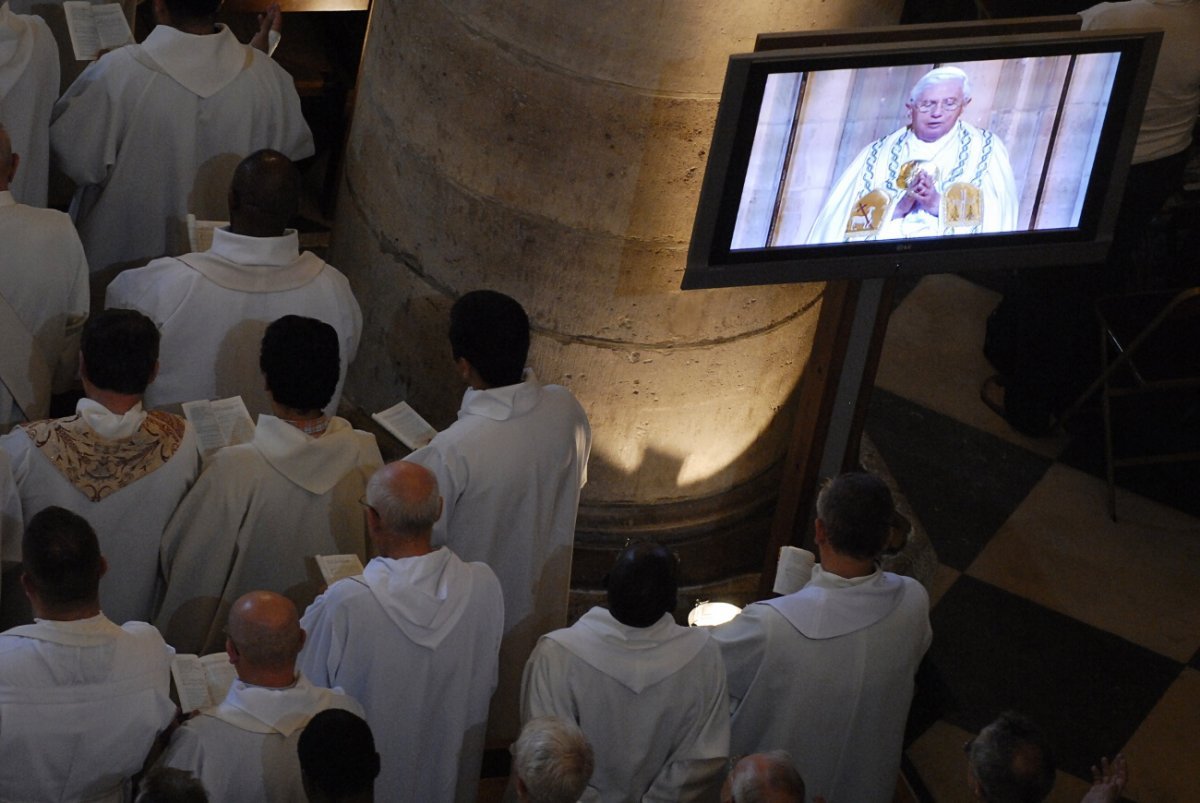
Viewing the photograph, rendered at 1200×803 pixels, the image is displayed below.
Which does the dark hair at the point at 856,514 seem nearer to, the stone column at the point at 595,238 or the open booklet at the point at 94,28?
the stone column at the point at 595,238

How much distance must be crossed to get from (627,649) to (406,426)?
1.08m

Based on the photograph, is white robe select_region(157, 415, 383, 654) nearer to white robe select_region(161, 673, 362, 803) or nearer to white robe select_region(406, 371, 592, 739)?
white robe select_region(406, 371, 592, 739)

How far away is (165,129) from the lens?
5484mm

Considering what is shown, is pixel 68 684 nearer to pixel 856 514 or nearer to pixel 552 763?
pixel 552 763

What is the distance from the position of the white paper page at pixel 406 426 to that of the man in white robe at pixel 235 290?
0.44 m

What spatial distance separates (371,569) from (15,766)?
93 centimetres

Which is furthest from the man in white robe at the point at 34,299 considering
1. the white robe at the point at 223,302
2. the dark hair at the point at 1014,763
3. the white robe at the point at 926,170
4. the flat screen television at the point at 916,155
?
the dark hair at the point at 1014,763

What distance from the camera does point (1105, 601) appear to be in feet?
20.3

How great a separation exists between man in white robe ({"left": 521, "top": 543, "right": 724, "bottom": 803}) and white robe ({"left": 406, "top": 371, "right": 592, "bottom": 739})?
771mm

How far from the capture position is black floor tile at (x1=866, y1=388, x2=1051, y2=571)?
646 cm

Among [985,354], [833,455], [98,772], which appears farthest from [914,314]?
[98,772]

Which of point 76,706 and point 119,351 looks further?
point 119,351

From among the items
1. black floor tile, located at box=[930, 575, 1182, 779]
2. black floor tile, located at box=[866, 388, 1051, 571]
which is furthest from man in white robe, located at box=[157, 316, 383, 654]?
black floor tile, located at box=[866, 388, 1051, 571]

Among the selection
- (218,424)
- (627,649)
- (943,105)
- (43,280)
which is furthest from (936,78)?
(43,280)
